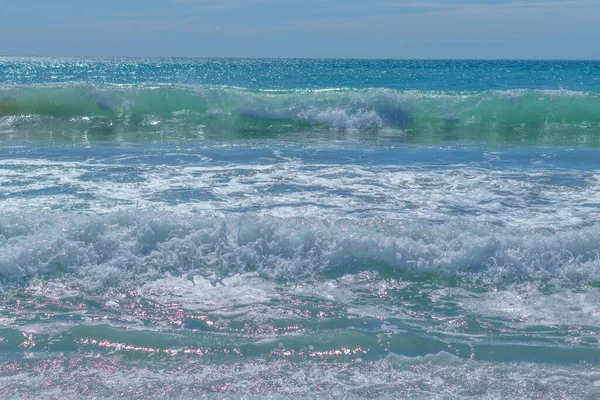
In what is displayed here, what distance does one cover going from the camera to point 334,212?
707 cm

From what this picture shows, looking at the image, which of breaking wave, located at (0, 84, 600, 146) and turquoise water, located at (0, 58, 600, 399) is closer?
turquoise water, located at (0, 58, 600, 399)

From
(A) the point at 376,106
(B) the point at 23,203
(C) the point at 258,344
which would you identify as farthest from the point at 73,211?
(A) the point at 376,106

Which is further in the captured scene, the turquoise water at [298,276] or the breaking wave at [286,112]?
the breaking wave at [286,112]

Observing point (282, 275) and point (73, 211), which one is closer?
point (282, 275)

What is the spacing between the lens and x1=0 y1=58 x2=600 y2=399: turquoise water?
3.71 m

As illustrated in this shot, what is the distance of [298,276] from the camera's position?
5.30m

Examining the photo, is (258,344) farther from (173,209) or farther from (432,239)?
(173,209)

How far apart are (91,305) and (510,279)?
3.26 m

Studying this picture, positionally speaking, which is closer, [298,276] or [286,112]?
[298,276]

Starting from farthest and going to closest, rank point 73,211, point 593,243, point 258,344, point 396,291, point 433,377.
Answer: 1. point 73,211
2. point 593,243
3. point 396,291
4. point 258,344
5. point 433,377

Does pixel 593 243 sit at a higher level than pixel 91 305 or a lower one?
higher

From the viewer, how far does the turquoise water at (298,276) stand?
3715mm

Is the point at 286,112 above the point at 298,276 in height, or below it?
above

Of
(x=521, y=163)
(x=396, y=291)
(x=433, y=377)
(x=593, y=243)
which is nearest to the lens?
(x=433, y=377)
